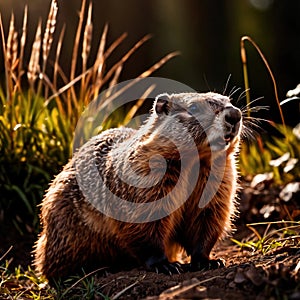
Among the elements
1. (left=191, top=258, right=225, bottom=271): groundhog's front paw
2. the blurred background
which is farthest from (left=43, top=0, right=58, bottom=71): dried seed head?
the blurred background

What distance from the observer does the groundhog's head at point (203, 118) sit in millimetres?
3375

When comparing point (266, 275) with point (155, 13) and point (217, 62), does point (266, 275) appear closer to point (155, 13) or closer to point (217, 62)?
point (217, 62)

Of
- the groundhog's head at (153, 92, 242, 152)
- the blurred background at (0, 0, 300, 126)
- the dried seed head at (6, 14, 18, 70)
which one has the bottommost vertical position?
the blurred background at (0, 0, 300, 126)

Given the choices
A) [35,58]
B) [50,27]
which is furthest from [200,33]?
[50,27]

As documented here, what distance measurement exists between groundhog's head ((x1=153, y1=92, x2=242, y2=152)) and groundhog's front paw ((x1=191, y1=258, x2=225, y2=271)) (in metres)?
0.66

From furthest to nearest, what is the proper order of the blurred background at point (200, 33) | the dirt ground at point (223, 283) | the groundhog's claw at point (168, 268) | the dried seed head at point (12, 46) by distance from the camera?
the blurred background at point (200, 33) → the dried seed head at point (12, 46) → the groundhog's claw at point (168, 268) → the dirt ground at point (223, 283)

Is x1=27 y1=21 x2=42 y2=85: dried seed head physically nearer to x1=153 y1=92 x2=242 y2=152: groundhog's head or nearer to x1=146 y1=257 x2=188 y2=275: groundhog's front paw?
x1=153 y1=92 x2=242 y2=152: groundhog's head

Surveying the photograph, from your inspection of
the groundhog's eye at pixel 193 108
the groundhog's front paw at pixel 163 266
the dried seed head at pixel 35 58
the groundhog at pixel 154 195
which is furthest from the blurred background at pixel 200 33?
the groundhog's front paw at pixel 163 266

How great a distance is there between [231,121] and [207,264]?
0.84 m

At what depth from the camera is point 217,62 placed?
11.1 m

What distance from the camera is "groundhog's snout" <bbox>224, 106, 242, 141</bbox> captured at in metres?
3.36

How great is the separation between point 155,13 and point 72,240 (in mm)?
8246

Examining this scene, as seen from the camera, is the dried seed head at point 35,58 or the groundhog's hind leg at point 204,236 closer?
the groundhog's hind leg at point 204,236

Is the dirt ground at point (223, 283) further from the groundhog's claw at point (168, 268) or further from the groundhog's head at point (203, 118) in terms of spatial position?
the groundhog's head at point (203, 118)
